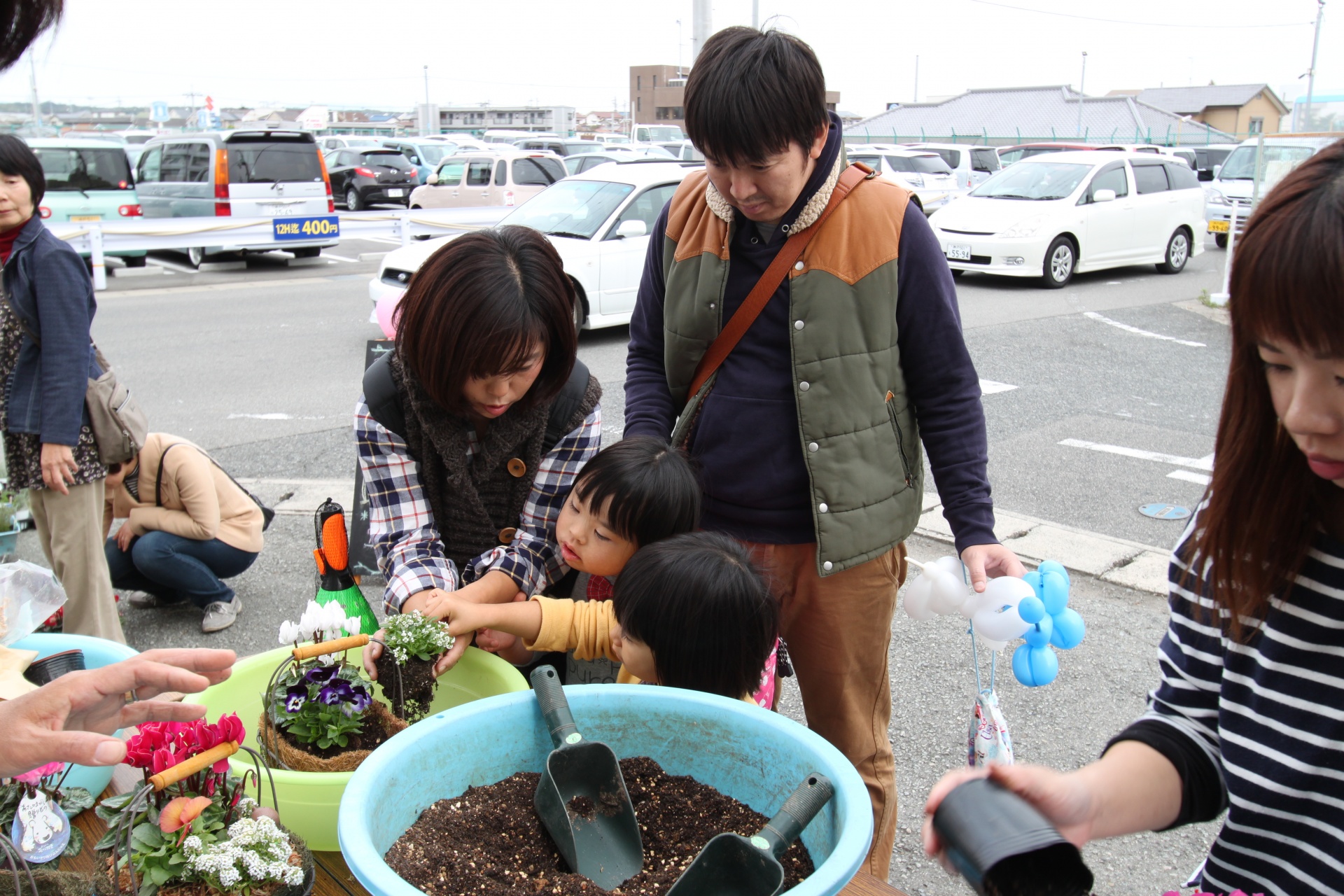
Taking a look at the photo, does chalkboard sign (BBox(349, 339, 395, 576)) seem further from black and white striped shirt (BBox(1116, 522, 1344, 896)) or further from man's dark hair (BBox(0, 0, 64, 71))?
black and white striped shirt (BBox(1116, 522, 1344, 896))

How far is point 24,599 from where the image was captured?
1867mm

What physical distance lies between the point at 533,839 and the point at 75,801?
2.44 ft

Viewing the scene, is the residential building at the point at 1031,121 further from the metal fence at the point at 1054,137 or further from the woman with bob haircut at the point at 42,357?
the woman with bob haircut at the point at 42,357

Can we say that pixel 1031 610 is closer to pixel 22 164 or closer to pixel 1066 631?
pixel 1066 631

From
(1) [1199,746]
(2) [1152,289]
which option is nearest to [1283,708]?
(1) [1199,746]

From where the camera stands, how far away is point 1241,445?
107 centimetres

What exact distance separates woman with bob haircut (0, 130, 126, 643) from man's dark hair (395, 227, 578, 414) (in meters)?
1.66

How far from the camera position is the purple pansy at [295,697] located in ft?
5.26

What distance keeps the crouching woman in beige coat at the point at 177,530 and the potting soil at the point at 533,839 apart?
283 centimetres

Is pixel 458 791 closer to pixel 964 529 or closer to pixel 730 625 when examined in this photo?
pixel 730 625

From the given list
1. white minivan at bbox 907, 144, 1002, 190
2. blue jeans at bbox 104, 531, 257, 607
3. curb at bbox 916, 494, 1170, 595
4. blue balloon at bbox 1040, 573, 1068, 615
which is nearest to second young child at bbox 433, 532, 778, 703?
blue balloon at bbox 1040, 573, 1068, 615

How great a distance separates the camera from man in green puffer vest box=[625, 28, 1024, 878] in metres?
1.79

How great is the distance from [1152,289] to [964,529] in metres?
11.7

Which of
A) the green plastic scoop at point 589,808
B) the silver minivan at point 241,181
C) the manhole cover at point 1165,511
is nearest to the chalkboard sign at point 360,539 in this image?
the green plastic scoop at point 589,808
